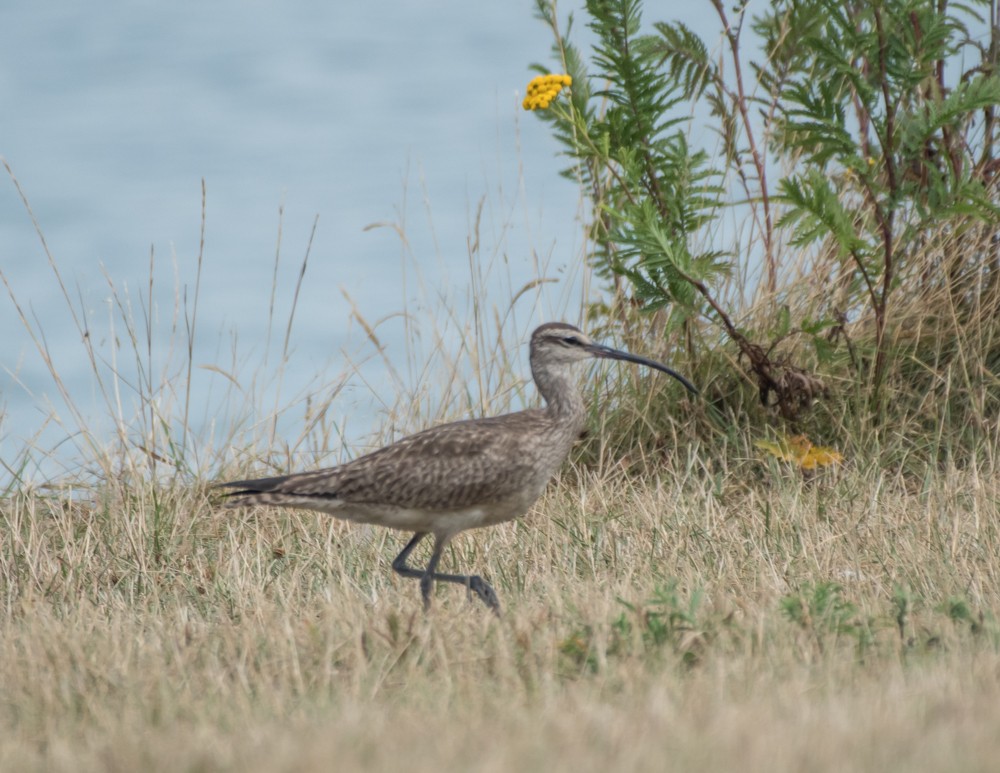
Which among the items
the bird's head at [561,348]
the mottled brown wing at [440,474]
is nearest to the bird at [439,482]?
the mottled brown wing at [440,474]

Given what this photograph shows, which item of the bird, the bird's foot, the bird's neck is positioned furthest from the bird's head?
the bird's foot

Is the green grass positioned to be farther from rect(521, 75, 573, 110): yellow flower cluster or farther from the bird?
rect(521, 75, 573, 110): yellow flower cluster

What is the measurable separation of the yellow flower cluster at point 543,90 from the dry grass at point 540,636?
2.33 m

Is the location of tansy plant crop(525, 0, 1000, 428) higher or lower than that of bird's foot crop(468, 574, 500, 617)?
higher

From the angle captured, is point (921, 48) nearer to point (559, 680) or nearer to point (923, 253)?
point (923, 253)

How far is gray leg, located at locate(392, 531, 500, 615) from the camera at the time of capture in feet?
19.2

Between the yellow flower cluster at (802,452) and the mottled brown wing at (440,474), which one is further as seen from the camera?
the yellow flower cluster at (802,452)

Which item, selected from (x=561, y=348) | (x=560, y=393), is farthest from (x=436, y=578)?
(x=561, y=348)

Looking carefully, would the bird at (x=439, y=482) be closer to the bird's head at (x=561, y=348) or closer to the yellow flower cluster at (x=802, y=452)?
the bird's head at (x=561, y=348)

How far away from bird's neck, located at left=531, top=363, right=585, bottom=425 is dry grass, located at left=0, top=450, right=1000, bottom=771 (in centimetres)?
75

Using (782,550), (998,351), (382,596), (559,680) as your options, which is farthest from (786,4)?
(559,680)

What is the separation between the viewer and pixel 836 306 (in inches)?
358

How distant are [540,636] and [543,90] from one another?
4.18 m

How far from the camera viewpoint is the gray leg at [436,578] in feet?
19.2
